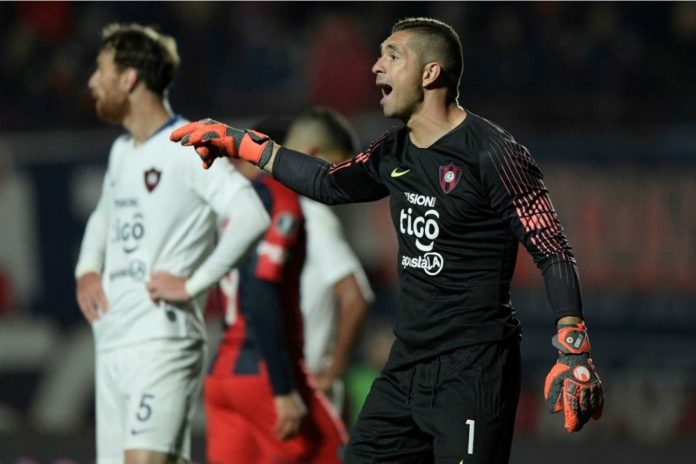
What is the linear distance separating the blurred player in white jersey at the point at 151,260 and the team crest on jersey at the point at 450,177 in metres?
1.30

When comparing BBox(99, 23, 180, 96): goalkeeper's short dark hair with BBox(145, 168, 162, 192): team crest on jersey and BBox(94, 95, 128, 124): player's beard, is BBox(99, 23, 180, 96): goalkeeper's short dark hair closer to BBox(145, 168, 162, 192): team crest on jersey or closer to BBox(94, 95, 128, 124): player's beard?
BBox(94, 95, 128, 124): player's beard

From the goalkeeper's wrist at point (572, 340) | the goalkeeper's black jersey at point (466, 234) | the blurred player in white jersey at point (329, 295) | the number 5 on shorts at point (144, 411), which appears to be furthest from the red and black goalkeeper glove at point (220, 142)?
the blurred player in white jersey at point (329, 295)

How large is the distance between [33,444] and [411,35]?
6400 mm

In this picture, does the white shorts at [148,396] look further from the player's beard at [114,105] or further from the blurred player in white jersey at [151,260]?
the player's beard at [114,105]

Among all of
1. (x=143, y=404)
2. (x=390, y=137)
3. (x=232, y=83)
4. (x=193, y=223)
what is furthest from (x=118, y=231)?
(x=232, y=83)

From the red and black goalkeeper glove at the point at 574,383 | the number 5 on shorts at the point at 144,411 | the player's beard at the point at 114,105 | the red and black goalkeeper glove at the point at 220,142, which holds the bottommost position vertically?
the number 5 on shorts at the point at 144,411

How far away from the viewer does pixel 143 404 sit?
17.9ft

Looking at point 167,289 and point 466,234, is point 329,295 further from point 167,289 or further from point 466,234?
point 466,234

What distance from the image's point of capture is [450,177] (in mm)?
4508

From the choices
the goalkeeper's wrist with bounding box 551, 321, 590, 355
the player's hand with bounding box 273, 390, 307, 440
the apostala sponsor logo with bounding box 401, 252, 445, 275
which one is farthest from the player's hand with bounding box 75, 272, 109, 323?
the goalkeeper's wrist with bounding box 551, 321, 590, 355

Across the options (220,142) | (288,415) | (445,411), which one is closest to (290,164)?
(220,142)

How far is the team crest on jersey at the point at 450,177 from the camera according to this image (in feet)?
14.7

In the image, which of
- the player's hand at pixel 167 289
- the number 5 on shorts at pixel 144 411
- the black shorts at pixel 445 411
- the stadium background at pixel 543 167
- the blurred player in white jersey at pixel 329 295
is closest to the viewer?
the black shorts at pixel 445 411

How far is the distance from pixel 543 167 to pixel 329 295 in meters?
3.70
